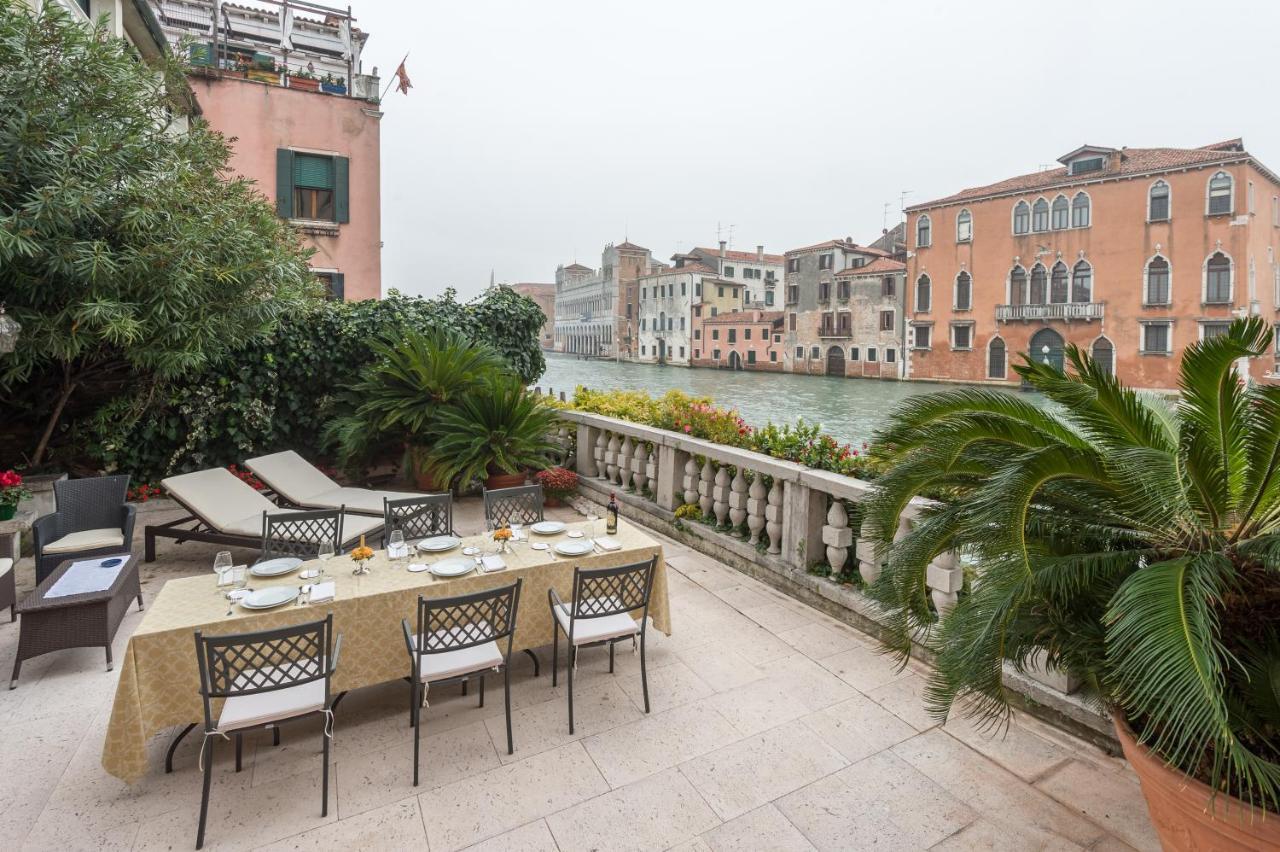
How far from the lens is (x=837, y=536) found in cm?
430

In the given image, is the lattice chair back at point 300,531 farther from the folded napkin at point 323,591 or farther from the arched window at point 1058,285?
the arched window at point 1058,285

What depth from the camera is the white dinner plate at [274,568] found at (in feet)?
10.8

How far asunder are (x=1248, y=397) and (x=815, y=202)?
57037 mm

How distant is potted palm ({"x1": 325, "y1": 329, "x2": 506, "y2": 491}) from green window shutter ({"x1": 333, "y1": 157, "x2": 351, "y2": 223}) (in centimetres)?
723

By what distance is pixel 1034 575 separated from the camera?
1904mm

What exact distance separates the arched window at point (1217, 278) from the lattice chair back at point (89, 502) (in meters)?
15.7

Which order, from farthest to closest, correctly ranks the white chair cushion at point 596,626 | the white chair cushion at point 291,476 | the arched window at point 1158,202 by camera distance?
the arched window at point 1158,202, the white chair cushion at point 291,476, the white chair cushion at point 596,626

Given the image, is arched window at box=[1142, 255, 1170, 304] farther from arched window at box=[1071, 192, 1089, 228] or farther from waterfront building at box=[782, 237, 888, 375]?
waterfront building at box=[782, 237, 888, 375]

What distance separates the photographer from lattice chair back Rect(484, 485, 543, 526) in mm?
4777

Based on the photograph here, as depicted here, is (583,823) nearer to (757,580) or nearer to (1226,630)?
(1226,630)

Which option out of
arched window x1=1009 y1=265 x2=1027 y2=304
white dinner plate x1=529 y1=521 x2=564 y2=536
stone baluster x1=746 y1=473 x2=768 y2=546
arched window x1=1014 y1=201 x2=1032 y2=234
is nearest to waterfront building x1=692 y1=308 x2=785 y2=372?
arched window x1=1009 y1=265 x2=1027 y2=304

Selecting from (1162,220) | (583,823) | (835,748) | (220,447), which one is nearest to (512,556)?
(583,823)

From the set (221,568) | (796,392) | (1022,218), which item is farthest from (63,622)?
(796,392)

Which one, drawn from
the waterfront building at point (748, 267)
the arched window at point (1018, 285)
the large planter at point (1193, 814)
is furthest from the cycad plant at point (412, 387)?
the waterfront building at point (748, 267)
